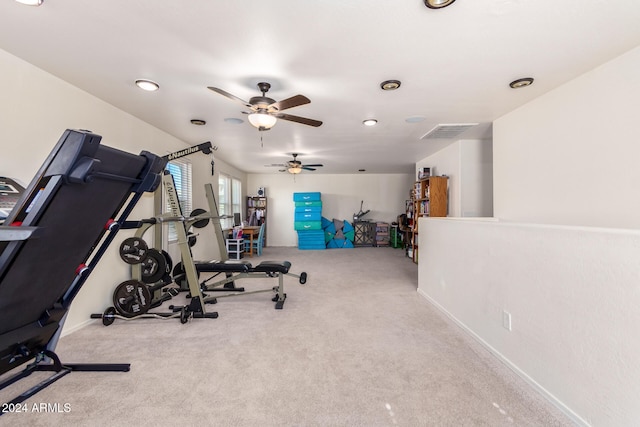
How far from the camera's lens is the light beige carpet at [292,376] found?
1.55m

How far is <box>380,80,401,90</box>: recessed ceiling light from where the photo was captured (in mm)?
2496

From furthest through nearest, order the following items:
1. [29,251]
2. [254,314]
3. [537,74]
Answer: [254,314]
[537,74]
[29,251]

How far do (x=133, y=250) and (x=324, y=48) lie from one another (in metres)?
2.77

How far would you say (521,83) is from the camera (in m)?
2.52

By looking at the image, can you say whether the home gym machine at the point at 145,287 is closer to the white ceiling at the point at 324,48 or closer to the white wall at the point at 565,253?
the white ceiling at the point at 324,48

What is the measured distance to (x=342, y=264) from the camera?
591cm

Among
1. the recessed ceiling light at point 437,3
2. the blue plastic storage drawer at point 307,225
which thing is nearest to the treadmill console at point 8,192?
the recessed ceiling light at point 437,3

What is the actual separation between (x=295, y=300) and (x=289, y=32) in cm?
297

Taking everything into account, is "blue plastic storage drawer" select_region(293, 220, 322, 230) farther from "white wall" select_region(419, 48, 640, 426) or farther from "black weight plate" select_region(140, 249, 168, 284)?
"black weight plate" select_region(140, 249, 168, 284)

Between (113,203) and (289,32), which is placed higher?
(289,32)

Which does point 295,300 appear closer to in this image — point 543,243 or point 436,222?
point 436,222

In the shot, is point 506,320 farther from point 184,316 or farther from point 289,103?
point 184,316

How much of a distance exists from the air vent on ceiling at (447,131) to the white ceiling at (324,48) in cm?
55

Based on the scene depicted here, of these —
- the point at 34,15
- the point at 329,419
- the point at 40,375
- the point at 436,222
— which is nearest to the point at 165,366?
the point at 40,375
